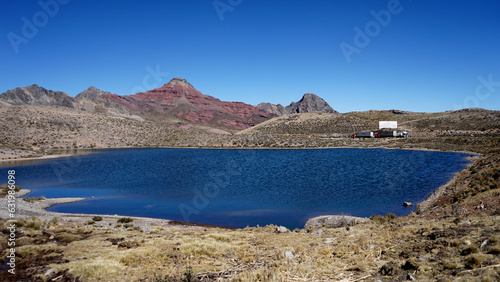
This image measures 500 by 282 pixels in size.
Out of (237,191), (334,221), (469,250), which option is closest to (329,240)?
(469,250)

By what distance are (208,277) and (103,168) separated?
50472mm

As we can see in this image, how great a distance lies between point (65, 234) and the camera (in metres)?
15.0

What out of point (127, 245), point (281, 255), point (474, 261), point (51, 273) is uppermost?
point (474, 261)

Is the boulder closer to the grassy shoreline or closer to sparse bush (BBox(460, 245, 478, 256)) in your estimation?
the grassy shoreline

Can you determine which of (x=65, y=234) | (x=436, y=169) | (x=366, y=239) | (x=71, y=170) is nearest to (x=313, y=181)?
(x=436, y=169)

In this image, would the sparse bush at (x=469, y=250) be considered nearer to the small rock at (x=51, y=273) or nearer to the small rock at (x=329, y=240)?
the small rock at (x=329, y=240)

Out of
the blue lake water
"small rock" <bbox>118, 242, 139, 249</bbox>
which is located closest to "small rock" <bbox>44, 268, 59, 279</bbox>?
"small rock" <bbox>118, 242, 139, 249</bbox>

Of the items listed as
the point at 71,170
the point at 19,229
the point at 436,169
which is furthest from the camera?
the point at 71,170

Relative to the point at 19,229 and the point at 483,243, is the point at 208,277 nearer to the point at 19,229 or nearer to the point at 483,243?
the point at 483,243

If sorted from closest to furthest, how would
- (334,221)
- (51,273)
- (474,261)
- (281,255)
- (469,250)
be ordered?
(474,261)
(469,250)
(51,273)
(281,255)
(334,221)

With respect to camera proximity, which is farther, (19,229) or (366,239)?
(19,229)

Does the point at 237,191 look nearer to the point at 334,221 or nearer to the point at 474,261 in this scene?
the point at 334,221

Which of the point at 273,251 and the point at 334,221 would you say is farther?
the point at 334,221

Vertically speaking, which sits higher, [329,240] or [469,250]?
[469,250]
